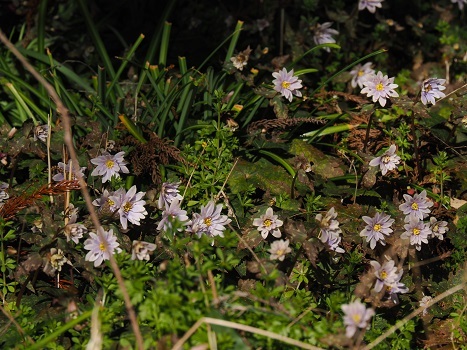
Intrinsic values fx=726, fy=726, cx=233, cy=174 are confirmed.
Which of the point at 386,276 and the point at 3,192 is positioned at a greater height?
the point at 3,192

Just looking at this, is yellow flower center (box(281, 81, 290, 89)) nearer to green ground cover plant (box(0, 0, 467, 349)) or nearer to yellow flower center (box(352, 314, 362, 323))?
green ground cover plant (box(0, 0, 467, 349))

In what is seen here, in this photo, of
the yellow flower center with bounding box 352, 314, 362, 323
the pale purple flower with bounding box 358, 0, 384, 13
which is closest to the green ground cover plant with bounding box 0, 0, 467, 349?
the yellow flower center with bounding box 352, 314, 362, 323

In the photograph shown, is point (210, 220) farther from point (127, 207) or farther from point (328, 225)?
point (328, 225)

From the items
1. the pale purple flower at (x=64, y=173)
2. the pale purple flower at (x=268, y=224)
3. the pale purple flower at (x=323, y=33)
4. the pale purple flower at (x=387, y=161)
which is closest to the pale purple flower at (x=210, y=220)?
the pale purple flower at (x=268, y=224)

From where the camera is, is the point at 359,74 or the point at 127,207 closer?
the point at 127,207

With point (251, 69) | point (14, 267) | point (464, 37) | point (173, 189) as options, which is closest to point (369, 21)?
point (464, 37)

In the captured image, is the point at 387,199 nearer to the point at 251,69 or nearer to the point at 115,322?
the point at 251,69

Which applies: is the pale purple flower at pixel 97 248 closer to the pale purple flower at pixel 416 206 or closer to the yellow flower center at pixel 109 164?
the yellow flower center at pixel 109 164

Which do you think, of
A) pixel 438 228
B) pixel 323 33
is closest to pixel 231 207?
pixel 438 228
